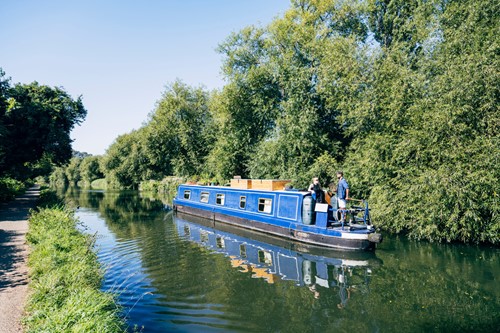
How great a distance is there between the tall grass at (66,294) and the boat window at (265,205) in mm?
8050

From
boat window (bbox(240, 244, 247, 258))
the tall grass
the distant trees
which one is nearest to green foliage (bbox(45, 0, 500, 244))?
the distant trees

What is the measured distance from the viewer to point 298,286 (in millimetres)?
8859

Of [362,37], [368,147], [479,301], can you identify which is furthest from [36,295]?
[362,37]

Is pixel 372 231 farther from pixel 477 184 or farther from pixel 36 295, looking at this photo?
pixel 36 295

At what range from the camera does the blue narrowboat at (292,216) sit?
12.1 m

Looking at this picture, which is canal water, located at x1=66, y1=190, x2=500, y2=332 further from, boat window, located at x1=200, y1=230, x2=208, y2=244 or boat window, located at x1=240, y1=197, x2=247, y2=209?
boat window, located at x1=240, y1=197, x2=247, y2=209

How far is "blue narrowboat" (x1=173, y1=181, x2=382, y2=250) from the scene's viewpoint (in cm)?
1213

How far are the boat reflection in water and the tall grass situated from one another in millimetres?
4577

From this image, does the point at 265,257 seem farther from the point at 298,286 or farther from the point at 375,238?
the point at 375,238

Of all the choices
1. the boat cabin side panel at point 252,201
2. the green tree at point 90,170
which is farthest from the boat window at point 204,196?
the green tree at point 90,170

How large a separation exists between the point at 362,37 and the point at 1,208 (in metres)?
27.6

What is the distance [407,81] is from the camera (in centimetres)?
1600

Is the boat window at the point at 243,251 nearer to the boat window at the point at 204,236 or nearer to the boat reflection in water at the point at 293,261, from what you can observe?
the boat reflection in water at the point at 293,261

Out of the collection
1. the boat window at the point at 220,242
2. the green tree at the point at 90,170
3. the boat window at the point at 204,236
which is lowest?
the boat window at the point at 220,242
